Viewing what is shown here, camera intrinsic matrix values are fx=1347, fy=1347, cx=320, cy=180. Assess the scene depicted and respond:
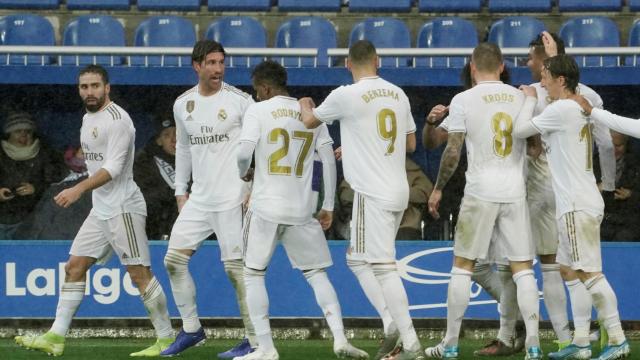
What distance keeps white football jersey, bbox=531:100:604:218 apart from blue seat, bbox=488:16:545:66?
591 cm

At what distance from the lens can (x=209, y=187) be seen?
30.3ft

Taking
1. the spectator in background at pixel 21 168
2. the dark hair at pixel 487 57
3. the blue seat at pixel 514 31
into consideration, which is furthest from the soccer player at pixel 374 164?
the blue seat at pixel 514 31

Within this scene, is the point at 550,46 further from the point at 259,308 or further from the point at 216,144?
the point at 259,308

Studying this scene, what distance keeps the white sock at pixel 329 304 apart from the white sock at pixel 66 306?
68.8 inches

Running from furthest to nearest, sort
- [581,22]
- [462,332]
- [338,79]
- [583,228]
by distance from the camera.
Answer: [581,22] < [338,79] < [462,332] < [583,228]

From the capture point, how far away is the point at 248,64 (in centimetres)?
1305

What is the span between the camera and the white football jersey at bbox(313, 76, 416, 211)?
831 centimetres

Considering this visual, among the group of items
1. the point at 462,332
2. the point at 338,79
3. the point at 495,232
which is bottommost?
the point at 462,332

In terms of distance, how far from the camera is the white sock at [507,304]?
9055 mm

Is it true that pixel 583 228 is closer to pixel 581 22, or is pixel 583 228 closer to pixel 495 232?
pixel 495 232

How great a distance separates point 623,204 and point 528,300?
14.0 feet


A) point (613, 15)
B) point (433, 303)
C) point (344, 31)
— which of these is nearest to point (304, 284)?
point (433, 303)

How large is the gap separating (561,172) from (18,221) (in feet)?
21.3

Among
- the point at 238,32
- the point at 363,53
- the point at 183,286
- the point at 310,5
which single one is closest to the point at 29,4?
the point at 238,32
